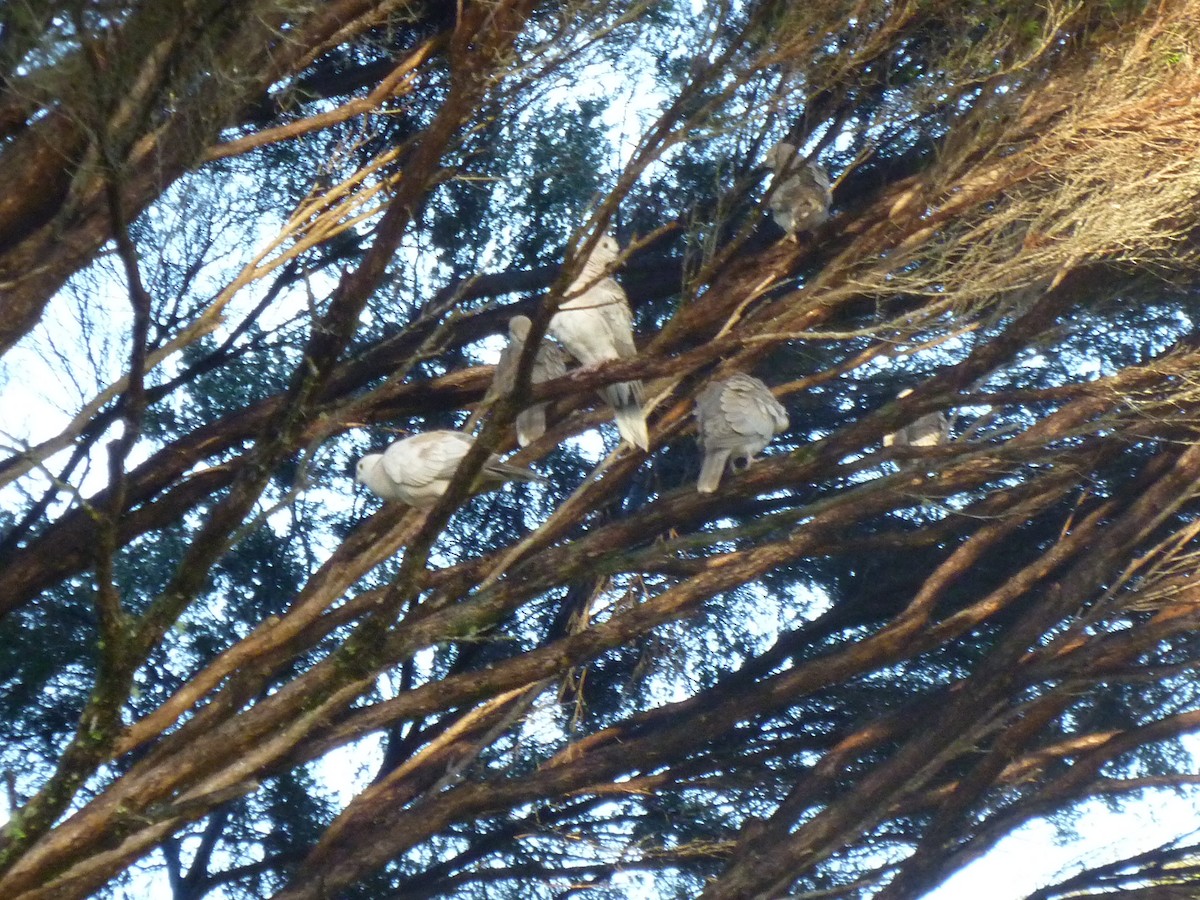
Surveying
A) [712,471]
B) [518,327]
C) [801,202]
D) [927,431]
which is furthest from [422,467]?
[927,431]

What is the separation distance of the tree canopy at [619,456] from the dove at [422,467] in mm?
214

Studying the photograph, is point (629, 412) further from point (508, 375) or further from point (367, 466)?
point (367, 466)

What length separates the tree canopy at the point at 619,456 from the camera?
11.7 feet

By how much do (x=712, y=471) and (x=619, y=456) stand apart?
45 centimetres

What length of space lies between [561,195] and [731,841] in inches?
134

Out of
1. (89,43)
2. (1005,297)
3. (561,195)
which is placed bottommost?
(1005,297)

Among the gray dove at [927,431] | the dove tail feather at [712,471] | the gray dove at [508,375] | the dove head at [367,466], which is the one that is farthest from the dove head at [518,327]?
the gray dove at [927,431]

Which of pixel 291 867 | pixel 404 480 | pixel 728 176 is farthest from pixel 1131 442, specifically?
pixel 291 867

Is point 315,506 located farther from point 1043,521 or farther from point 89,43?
point 89,43

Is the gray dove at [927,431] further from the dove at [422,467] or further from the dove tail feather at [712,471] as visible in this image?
the dove at [422,467]

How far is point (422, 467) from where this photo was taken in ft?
14.8

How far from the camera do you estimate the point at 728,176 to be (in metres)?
5.54

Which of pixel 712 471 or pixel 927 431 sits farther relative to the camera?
pixel 927 431

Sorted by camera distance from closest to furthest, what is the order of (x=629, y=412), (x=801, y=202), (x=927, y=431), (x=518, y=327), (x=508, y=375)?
(x=629, y=412) → (x=508, y=375) → (x=518, y=327) → (x=801, y=202) → (x=927, y=431)
